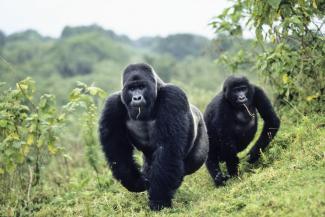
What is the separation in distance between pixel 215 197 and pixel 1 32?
5952 cm

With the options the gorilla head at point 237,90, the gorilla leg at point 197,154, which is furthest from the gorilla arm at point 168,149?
the gorilla head at point 237,90

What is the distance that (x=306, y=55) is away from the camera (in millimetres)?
6594

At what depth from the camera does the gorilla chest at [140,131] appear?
5578 mm

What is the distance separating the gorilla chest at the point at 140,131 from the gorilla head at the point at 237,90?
4.18 ft

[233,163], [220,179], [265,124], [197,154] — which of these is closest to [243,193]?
[220,179]

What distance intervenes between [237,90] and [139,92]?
5.10 feet

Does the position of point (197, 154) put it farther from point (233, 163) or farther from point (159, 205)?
point (159, 205)

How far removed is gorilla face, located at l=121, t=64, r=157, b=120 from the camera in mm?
5265

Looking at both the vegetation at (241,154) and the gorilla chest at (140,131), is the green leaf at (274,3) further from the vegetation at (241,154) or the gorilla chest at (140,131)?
the gorilla chest at (140,131)

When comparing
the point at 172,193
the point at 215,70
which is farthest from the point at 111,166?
the point at 215,70

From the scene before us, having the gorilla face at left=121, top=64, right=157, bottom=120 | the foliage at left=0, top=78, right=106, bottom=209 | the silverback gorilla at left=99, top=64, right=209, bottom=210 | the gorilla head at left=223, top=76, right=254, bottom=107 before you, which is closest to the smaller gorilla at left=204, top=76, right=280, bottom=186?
the gorilla head at left=223, top=76, right=254, bottom=107

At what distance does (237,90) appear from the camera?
639cm

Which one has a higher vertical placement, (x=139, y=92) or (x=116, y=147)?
(x=139, y=92)

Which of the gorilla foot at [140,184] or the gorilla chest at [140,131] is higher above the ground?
the gorilla chest at [140,131]
